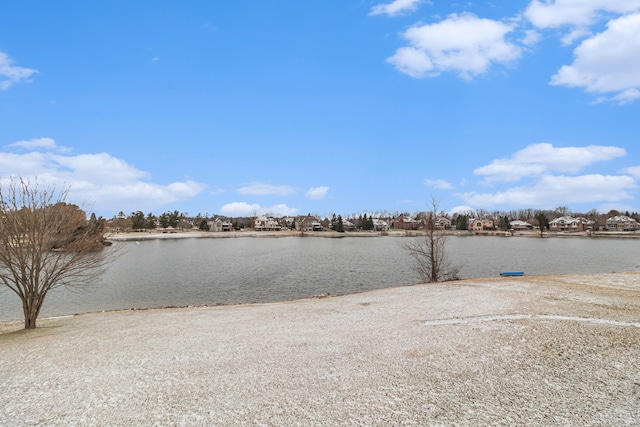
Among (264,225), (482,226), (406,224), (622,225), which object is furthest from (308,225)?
(622,225)

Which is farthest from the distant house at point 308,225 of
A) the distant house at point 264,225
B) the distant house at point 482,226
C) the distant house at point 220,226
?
the distant house at point 482,226

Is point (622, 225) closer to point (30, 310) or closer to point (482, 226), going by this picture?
point (482, 226)

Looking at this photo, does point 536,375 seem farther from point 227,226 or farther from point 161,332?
point 227,226

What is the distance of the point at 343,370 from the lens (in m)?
8.80

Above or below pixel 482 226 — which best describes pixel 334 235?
below

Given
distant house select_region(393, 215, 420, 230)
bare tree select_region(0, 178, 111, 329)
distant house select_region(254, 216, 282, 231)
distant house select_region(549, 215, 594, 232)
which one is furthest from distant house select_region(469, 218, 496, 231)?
bare tree select_region(0, 178, 111, 329)

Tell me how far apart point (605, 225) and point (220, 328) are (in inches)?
7320

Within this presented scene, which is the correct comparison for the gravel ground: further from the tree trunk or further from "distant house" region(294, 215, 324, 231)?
"distant house" region(294, 215, 324, 231)

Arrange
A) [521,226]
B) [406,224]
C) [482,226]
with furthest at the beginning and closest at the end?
[406,224] < [521,226] < [482,226]

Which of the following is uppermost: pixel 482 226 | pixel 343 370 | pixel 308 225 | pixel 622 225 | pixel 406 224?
pixel 308 225

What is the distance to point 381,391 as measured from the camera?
25.2 ft

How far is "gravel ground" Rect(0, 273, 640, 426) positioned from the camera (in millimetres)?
6945

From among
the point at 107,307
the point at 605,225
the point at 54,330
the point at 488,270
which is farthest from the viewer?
the point at 605,225

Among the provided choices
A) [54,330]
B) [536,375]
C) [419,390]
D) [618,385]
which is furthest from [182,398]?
[54,330]
